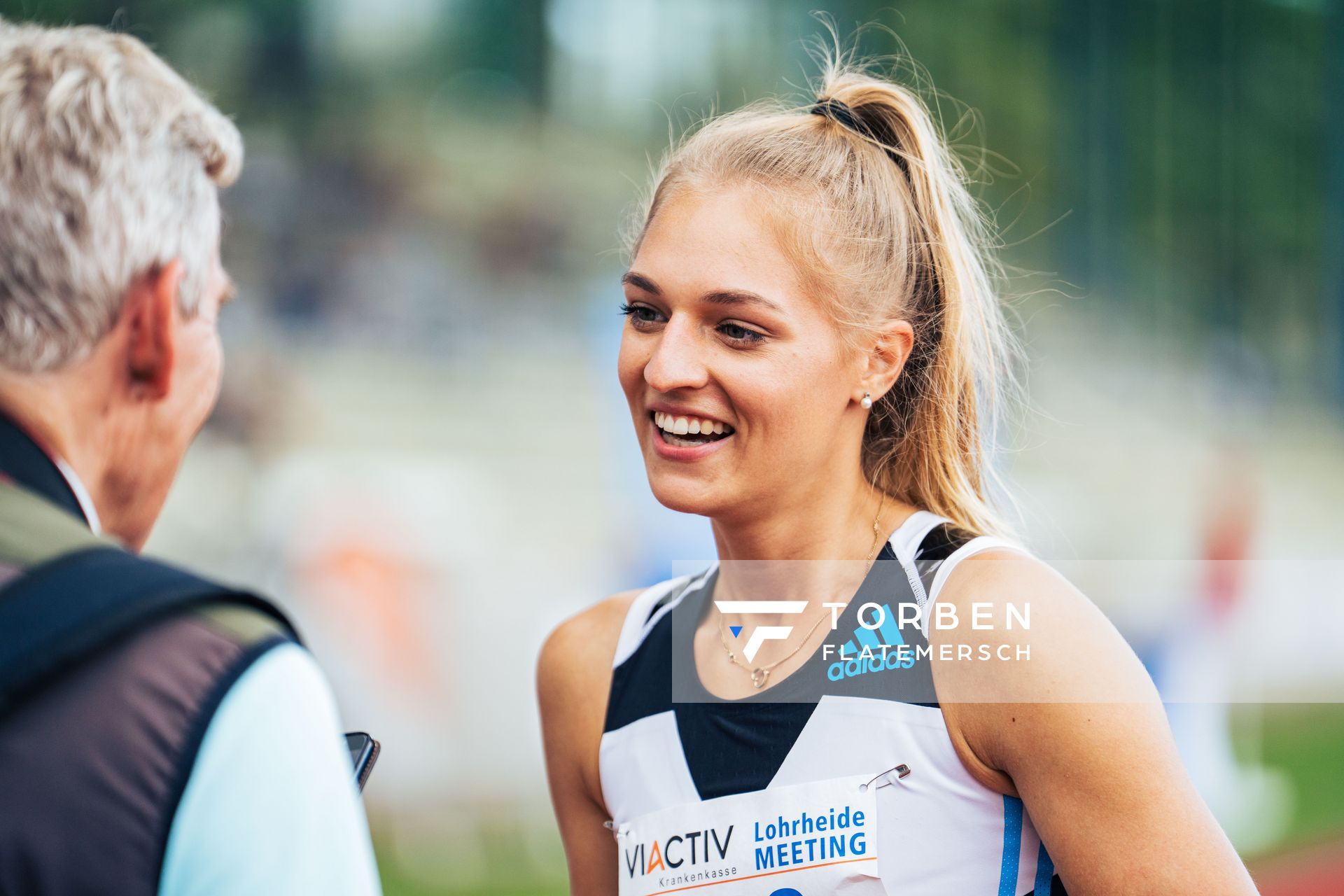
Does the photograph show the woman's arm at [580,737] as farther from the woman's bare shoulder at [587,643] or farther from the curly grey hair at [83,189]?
the curly grey hair at [83,189]

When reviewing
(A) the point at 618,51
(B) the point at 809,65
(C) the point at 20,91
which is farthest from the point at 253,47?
(C) the point at 20,91

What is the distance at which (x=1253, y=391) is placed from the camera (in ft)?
51.4

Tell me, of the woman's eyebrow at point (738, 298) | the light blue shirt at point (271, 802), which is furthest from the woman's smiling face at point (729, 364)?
the light blue shirt at point (271, 802)

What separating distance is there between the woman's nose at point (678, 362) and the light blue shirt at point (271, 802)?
0.95 metres

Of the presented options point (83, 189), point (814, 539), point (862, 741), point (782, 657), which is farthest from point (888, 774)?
point (83, 189)

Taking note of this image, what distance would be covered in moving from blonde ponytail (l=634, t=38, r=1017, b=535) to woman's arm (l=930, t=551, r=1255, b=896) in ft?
1.02

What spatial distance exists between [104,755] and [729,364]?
1164 mm

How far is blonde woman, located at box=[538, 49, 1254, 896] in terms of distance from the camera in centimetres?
170

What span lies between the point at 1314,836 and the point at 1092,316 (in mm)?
8653

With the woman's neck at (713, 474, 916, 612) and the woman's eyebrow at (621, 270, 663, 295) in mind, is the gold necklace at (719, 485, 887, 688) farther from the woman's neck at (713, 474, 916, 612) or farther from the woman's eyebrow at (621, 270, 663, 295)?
the woman's eyebrow at (621, 270, 663, 295)

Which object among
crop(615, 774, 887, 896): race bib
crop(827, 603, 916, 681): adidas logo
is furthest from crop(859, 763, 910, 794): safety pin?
crop(827, 603, 916, 681): adidas logo

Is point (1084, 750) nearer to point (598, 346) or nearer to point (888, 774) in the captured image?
point (888, 774)

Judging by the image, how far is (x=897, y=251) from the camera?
6.90 ft

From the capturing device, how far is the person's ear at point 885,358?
6.81 ft
